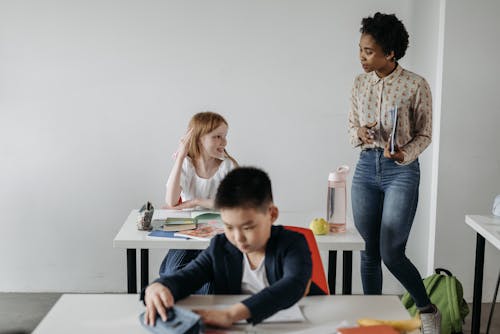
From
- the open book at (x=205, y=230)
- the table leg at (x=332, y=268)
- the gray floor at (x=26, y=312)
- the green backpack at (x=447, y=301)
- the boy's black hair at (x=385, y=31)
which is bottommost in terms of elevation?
the gray floor at (x=26, y=312)

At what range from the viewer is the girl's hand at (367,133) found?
9.73 ft

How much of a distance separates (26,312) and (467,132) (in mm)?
2703

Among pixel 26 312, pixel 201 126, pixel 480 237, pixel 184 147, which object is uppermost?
pixel 201 126

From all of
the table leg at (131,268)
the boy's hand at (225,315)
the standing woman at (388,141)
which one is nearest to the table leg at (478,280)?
the standing woman at (388,141)

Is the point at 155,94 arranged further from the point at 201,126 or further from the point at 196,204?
the point at 196,204

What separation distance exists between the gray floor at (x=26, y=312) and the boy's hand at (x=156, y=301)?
6.14 ft

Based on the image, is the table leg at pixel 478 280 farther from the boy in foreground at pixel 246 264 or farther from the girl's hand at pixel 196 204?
the boy in foreground at pixel 246 264

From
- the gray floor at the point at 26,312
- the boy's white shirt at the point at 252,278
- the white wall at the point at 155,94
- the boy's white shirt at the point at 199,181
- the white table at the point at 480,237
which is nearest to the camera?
the boy's white shirt at the point at 252,278

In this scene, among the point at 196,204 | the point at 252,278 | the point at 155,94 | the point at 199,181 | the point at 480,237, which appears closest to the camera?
the point at 252,278

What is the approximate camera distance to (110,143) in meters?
4.09

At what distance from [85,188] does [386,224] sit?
78.0 inches

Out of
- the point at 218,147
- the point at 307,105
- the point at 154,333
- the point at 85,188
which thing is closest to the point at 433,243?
the point at 307,105

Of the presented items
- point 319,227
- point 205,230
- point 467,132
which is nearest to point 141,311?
point 205,230

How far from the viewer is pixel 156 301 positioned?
1752 millimetres
